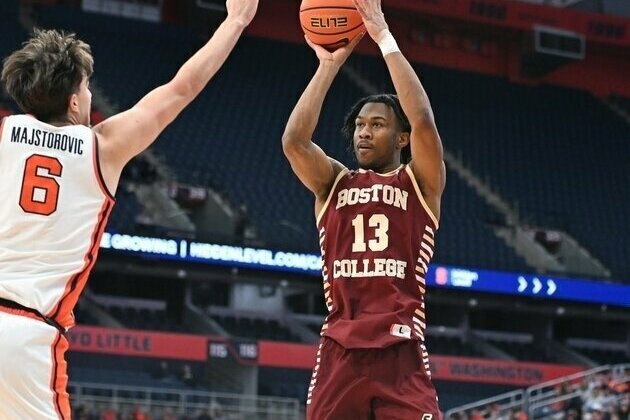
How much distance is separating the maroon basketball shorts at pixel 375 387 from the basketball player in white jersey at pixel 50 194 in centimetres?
144

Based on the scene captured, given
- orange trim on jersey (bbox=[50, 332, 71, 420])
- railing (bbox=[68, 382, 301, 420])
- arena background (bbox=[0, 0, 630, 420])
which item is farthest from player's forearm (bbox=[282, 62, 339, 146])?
railing (bbox=[68, 382, 301, 420])

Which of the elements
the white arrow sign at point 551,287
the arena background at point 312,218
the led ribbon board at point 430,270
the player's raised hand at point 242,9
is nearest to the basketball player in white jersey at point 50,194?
the player's raised hand at point 242,9

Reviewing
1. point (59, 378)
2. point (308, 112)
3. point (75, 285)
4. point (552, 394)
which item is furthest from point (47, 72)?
point (552, 394)

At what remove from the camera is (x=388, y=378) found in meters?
4.79

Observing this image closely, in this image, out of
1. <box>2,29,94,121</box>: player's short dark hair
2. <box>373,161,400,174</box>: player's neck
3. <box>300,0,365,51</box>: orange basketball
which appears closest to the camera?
<box>2,29,94,121</box>: player's short dark hair

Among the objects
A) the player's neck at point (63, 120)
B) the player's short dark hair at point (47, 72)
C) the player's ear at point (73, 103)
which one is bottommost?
the player's neck at point (63, 120)

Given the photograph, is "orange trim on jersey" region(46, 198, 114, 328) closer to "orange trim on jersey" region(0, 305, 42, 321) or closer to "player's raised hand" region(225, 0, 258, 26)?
"orange trim on jersey" region(0, 305, 42, 321)

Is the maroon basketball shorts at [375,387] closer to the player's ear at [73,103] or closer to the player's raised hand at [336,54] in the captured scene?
the player's raised hand at [336,54]

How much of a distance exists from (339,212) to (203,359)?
53.2 feet

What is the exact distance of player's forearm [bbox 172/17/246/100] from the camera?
376cm

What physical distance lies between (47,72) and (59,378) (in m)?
0.91

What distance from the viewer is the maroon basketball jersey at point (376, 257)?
4875mm

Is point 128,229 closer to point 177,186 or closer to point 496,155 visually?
point 177,186

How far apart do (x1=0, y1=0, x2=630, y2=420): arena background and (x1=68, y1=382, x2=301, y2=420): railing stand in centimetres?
7
